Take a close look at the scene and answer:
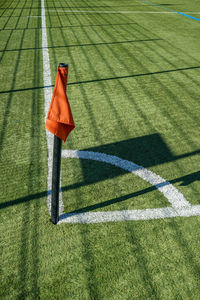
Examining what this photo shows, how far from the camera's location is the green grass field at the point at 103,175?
7.34 ft

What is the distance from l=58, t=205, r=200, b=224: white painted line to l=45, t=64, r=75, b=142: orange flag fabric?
103 centimetres

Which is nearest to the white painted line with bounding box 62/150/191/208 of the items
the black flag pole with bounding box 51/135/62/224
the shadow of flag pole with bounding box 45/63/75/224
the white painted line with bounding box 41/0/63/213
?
the white painted line with bounding box 41/0/63/213

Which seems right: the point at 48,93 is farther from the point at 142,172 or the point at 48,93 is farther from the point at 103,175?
the point at 142,172

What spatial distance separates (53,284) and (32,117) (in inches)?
118

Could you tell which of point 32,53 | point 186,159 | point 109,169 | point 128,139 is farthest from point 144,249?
point 32,53

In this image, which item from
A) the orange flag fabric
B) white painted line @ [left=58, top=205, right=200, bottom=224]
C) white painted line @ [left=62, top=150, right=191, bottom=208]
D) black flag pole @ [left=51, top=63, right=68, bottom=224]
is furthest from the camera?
white painted line @ [left=62, top=150, right=191, bottom=208]

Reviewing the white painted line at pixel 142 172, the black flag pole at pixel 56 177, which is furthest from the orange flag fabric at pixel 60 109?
the white painted line at pixel 142 172

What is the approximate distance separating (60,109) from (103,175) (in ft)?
5.02

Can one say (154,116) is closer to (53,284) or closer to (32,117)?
(32,117)

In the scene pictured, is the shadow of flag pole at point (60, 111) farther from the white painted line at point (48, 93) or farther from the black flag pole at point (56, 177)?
the white painted line at point (48, 93)

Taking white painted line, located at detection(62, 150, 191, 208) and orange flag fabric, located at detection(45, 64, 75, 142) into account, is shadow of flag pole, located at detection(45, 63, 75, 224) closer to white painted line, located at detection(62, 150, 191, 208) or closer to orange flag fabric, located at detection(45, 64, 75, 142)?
orange flag fabric, located at detection(45, 64, 75, 142)

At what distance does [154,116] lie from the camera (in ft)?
15.8

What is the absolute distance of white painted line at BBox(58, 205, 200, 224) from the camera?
8.96ft

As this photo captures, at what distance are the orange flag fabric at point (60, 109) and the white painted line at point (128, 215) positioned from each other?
1.03 metres
